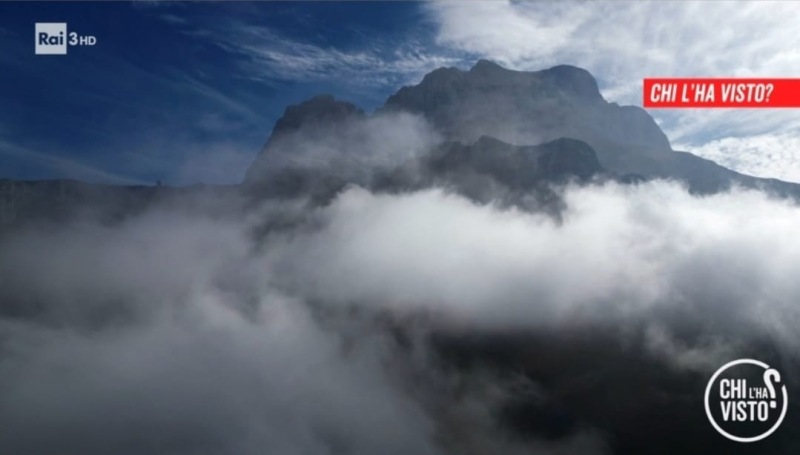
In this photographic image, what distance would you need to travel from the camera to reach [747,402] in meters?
5.15

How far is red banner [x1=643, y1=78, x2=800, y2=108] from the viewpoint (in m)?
5.25

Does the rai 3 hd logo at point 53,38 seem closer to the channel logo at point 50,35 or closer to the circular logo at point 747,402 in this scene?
the channel logo at point 50,35

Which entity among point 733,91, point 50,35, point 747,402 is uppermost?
point 50,35

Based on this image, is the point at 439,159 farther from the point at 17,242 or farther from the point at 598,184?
the point at 17,242

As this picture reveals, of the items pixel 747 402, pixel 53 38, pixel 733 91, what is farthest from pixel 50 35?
pixel 747 402

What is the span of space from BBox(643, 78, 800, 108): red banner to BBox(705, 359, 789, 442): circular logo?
3.21m

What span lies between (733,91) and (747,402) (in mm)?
3766

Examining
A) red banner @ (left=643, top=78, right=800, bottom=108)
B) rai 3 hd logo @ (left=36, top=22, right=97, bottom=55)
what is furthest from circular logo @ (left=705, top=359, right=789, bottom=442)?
rai 3 hd logo @ (left=36, top=22, right=97, bottom=55)

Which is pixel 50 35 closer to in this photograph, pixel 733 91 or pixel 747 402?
pixel 733 91

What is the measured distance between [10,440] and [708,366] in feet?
28.5

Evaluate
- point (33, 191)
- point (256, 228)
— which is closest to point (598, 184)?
point (256, 228)

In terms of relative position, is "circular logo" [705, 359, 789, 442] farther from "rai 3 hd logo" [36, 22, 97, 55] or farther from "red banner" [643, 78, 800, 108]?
"rai 3 hd logo" [36, 22, 97, 55]

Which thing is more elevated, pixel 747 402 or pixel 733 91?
pixel 733 91

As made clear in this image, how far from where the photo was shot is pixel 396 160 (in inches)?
303
